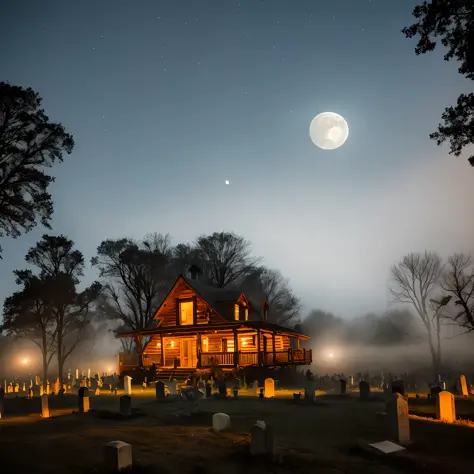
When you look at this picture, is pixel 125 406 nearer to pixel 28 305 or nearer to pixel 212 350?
pixel 212 350

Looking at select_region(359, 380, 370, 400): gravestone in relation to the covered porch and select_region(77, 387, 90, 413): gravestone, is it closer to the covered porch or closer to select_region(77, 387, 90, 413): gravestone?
the covered porch

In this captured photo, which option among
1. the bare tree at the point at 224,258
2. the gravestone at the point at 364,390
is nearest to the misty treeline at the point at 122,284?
the bare tree at the point at 224,258

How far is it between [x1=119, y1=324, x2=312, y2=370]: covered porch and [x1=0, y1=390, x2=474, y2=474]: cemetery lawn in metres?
14.6

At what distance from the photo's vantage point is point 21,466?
314 inches

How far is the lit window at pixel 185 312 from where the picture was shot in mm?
35438

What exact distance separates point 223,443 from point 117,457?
317 cm

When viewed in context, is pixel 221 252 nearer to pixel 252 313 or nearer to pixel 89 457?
pixel 252 313

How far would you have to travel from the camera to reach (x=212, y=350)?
3450 cm

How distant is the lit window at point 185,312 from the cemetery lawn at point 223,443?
1957cm

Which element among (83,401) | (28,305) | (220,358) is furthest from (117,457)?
(28,305)

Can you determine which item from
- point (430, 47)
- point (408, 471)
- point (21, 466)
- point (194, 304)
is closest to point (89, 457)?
point (21, 466)

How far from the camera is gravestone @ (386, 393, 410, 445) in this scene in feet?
32.7

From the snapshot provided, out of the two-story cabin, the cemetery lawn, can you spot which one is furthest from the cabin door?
the cemetery lawn

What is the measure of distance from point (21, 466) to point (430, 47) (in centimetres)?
1548
